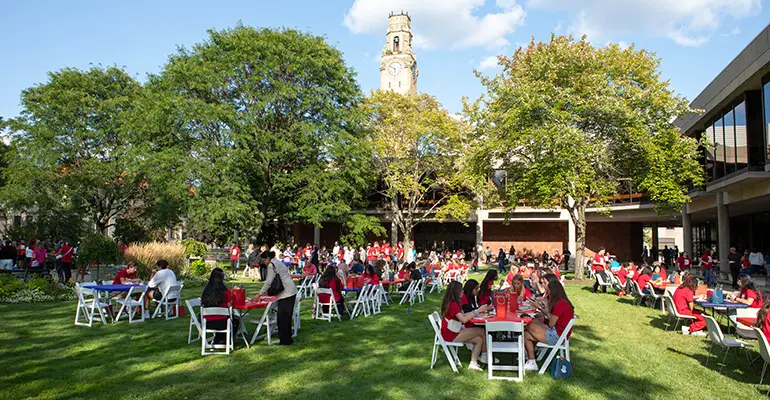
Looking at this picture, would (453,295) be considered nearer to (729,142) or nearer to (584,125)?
(584,125)

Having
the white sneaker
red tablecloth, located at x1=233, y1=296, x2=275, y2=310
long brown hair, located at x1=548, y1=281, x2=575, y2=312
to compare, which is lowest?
the white sneaker

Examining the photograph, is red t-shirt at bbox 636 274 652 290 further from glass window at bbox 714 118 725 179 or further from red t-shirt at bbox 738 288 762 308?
glass window at bbox 714 118 725 179

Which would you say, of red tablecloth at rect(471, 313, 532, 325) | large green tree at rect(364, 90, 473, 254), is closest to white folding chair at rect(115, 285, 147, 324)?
red tablecloth at rect(471, 313, 532, 325)

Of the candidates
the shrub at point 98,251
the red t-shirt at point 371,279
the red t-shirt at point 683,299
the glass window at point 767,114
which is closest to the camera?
the red t-shirt at point 683,299

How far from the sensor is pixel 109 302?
10508 millimetres

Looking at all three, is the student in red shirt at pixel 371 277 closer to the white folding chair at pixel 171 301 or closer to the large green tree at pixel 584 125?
the white folding chair at pixel 171 301

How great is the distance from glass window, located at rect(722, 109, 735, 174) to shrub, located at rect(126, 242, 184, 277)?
A: 20500 mm

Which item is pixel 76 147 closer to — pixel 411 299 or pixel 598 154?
pixel 411 299

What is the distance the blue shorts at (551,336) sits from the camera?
6.45m

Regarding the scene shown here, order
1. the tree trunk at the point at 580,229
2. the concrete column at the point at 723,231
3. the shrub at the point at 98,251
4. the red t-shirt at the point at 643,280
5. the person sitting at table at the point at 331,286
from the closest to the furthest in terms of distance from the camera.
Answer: the person sitting at table at the point at 331,286 < the red t-shirt at the point at 643,280 < the shrub at the point at 98,251 < the concrete column at the point at 723,231 < the tree trunk at the point at 580,229

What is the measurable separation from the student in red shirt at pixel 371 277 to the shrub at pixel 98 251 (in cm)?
974

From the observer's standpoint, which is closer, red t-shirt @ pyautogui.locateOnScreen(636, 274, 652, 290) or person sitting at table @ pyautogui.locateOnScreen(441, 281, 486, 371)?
person sitting at table @ pyautogui.locateOnScreen(441, 281, 486, 371)

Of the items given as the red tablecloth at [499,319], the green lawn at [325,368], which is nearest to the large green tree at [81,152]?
the green lawn at [325,368]

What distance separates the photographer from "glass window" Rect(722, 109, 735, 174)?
1901cm
